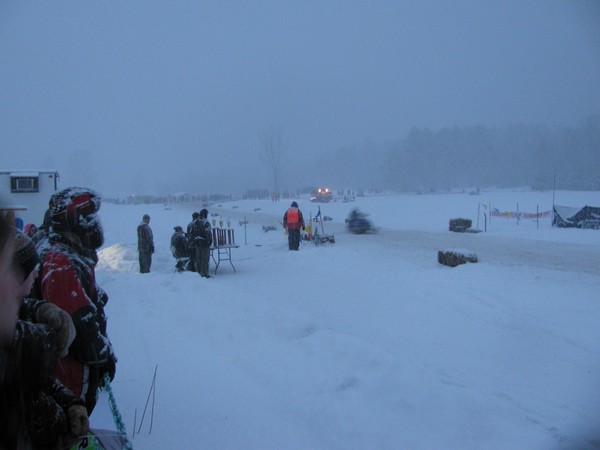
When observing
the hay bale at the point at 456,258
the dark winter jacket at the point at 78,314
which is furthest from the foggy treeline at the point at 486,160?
the dark winter jacket at the point at 78,314

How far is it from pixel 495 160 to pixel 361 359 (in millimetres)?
103604

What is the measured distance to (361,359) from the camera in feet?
17.6

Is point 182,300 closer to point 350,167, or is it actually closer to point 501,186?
point 501,186

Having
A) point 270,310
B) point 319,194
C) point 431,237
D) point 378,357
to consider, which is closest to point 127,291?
point 270,310

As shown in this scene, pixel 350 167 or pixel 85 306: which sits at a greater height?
pixel 350 167

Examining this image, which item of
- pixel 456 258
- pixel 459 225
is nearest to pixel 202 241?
pixel 456 258

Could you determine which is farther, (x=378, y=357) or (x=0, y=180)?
(x=0, y=180)

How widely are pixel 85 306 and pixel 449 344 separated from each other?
16.7 feet

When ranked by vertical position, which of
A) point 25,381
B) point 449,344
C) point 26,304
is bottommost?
point 449,344

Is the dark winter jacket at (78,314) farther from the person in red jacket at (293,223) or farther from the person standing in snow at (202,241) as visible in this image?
the person in red jacket at (293,223)

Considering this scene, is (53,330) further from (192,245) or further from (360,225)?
(360,225)

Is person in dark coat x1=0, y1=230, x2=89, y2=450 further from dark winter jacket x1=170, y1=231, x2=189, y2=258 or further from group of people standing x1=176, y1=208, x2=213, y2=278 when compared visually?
dark winter jacket x1=170, y1=231, x2=189, y2=258

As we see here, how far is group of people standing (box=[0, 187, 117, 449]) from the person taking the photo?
4.81ft

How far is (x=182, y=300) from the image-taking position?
27.6 feet
